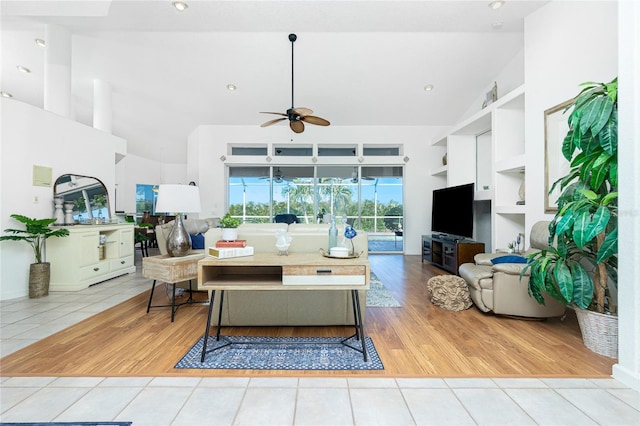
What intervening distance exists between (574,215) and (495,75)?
14.8 feet

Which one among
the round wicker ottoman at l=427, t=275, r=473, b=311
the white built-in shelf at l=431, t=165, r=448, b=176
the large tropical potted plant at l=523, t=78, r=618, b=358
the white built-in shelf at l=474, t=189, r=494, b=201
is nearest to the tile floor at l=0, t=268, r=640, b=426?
the large tropical potted plant at l=523, t=78, r=618, b=358

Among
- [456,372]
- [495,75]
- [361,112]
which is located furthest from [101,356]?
[495,75]

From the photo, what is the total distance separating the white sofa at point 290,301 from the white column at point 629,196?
5.57 feet

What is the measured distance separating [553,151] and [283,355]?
3.52 meters

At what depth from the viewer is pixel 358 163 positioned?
750 cm

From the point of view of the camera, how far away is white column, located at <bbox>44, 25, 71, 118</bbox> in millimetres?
4297

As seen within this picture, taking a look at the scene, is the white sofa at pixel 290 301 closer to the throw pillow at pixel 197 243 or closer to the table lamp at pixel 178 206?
the table lamp at pixel 178 206

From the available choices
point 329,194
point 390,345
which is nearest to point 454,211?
point 329,194

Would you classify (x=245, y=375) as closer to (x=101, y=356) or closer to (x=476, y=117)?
(x=101, y=356)

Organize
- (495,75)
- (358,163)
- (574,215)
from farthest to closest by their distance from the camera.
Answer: (358,163), (495,75), (574,215)

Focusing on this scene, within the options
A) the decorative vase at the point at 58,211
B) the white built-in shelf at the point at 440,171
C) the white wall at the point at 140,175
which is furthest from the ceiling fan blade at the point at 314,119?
the white wall at the point at 140,175

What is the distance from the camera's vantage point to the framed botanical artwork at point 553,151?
3.26m

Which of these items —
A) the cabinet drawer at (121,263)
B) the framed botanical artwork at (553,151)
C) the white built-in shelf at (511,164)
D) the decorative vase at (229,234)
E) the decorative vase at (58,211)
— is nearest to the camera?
the decorative vase at (229,234)

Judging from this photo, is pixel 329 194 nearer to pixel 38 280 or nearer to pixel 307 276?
pixel 38 280
